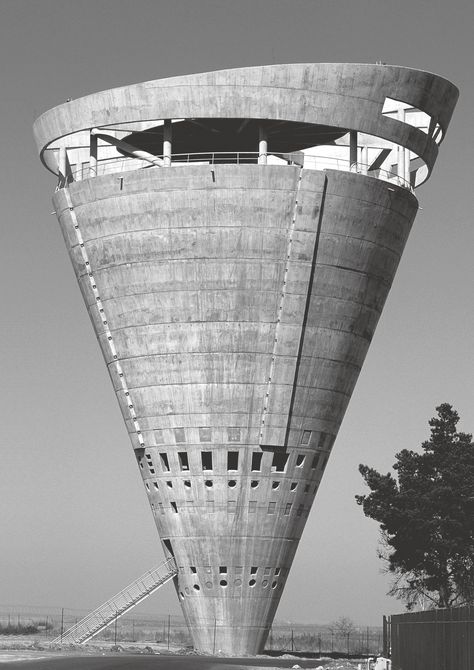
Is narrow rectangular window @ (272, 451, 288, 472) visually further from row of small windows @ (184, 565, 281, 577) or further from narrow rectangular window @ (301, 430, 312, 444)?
row of small windows @ (184, 565, 281, 577)

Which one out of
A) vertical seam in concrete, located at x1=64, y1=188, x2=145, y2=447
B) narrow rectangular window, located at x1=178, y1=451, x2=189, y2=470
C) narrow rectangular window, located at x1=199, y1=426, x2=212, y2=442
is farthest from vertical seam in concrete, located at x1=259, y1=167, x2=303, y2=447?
vertical seam in concrete, located at x1=64, y1=188, x2=145, y2=447

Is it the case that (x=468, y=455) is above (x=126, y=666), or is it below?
above

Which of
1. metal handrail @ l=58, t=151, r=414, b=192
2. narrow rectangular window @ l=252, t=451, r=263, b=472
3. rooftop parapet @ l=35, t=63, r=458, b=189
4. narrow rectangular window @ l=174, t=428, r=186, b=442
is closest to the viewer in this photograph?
rooftop parapet @ l=35, t=63, r=458, b=189

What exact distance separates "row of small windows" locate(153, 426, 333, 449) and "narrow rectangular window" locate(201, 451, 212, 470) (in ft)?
1.50

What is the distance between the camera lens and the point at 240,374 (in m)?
45.5

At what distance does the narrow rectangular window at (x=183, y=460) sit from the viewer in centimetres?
4566

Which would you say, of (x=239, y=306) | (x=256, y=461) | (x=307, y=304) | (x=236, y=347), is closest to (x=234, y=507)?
(x=256, y=461)

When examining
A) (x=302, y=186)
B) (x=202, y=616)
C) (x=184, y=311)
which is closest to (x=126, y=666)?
(x=202, y=616)

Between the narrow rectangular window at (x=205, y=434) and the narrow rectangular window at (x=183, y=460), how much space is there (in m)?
0.84

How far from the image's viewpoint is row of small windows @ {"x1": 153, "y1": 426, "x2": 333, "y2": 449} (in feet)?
149

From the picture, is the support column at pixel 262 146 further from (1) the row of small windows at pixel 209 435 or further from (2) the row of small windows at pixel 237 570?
(2) the row of small windows at pixel 237 570

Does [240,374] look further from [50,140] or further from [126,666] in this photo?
[126,666]

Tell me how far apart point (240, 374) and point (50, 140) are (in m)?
11.4

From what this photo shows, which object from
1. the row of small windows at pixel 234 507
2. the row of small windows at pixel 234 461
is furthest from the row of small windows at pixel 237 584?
the row of small windows at pixel 234 461
